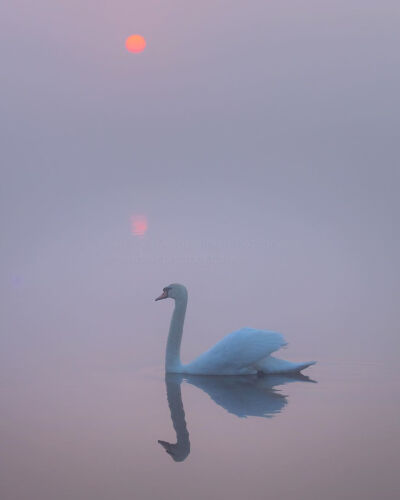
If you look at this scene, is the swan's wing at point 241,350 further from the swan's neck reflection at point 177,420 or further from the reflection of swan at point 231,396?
the swan's neck reflection at point 177,420

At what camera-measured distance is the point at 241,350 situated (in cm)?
941

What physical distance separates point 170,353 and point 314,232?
54.0m

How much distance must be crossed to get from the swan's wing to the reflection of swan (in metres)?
0.15

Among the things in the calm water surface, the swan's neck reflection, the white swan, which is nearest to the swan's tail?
the white swan

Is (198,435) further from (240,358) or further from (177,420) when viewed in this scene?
(240,358)

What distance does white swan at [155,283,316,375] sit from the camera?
9375mm

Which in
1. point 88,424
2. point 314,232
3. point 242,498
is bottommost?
point 242,498

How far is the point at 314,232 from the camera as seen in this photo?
6312 cm

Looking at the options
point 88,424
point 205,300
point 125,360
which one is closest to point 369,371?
point 125,360

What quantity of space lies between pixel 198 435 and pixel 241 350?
99.7 inches

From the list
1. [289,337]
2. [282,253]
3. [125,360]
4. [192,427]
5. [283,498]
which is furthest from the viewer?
[282,253]

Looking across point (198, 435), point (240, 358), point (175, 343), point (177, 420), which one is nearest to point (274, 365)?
point (240, 358)

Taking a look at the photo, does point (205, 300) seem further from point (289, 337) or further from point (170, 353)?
point (170, 353)

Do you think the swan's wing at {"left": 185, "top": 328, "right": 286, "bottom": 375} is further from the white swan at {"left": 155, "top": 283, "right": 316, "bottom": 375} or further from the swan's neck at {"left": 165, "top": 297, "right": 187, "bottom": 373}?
the swan's neck at {"left": 165, "top": 297, "right": 187, "bottom": 373}
